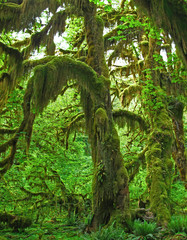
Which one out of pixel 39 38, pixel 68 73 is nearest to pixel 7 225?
pixel 68 73

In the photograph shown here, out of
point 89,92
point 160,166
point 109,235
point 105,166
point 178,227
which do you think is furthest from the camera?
point 160,166

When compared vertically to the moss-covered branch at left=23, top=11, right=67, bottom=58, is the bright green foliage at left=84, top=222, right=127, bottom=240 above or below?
below

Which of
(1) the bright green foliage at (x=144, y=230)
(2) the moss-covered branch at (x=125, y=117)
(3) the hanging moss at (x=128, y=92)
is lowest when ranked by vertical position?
(1) the bright green foliage at (x=144, y=230)

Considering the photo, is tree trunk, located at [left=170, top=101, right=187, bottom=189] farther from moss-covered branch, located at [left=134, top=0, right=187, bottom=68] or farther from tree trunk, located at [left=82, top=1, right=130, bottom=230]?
moss-covered branch, located at [left=134, top=0, right=187, bottom=68]

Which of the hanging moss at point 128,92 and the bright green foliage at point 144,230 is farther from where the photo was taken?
the hanging moss at point 128,92

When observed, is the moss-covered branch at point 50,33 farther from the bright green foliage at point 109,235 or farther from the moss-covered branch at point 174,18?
the bright green foliage at point 109,235

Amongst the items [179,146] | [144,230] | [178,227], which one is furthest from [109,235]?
[179,146]

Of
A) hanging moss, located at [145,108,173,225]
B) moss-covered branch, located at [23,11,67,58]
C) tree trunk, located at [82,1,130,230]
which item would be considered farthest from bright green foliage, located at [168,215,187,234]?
moss-covered branch, located at [23,11,67,58]

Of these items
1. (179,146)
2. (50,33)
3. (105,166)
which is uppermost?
A: (50,33)

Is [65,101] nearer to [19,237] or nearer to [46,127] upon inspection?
[46,127]

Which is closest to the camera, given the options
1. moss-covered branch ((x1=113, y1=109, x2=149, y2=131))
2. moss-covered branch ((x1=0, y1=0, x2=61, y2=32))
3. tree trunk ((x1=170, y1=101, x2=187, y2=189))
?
moss-covered branch ((x1=0, y1=0, x2=61, y2=32))

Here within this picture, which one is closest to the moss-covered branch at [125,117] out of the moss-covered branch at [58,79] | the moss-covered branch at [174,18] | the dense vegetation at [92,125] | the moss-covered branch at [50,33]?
the dense vegetation at [92,125]

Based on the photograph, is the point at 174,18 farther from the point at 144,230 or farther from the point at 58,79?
the point at 144,230

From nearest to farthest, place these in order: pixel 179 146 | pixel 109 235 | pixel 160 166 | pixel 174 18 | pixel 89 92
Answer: pixel 174 18, pixel 109 235, pixel 89 92, pixel 160 166, pixel 179 146
